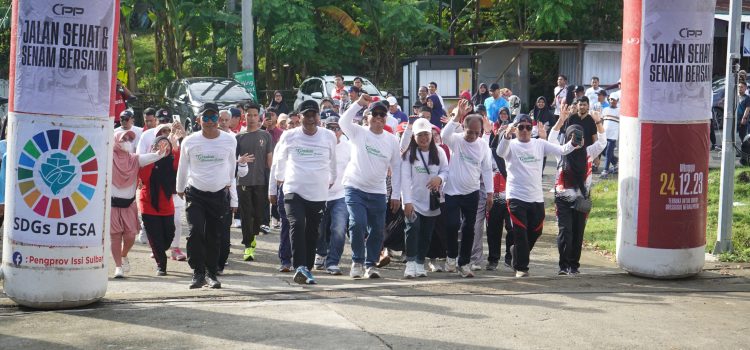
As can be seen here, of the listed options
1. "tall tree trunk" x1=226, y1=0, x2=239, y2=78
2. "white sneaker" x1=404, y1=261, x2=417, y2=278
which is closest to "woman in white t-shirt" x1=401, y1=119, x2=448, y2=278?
"white sneaker" x1=404, y1=261, x2=417, y2=278

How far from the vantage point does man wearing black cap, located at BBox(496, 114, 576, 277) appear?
1139cm

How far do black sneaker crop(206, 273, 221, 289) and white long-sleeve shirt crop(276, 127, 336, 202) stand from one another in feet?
3.67

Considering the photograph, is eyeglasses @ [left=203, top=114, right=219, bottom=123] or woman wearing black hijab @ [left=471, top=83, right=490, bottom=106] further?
woman wearing black hijab @ [left=471, top=83, right=490, bottom=106]

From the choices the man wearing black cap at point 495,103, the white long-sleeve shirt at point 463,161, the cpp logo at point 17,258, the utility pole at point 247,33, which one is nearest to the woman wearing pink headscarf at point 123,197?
the cpp logo at point 17,258

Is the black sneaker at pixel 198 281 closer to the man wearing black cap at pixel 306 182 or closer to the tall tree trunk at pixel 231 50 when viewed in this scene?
the man wearing black cap at pixel 306 182

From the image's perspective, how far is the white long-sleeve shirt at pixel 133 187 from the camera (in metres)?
10.9

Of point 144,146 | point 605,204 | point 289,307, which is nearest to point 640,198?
point 289,307

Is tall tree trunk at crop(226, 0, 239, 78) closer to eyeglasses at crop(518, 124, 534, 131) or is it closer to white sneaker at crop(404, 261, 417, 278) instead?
eyeglasses at crop(518, 124, 534, 131)


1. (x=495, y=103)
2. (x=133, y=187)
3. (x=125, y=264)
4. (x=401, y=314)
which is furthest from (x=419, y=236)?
(x=495, y=103)

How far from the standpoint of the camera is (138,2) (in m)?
32.4

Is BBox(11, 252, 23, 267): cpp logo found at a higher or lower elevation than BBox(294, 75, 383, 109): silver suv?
lower

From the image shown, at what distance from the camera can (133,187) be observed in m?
11.2

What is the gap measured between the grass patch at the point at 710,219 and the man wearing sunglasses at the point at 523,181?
2.65 metres

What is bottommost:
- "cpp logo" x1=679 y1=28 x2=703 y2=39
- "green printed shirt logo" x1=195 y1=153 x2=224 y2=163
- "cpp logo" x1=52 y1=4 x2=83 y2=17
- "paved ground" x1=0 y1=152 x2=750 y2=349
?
"paved ground" x1=0 y1=152 x2=750 y2=349
